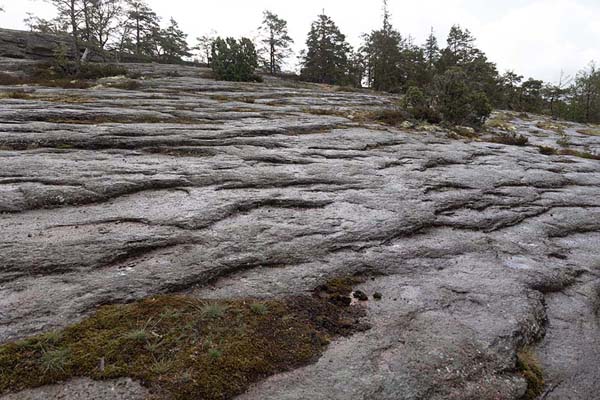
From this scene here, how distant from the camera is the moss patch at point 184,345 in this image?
11.7 ft

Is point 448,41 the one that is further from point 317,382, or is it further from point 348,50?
point 317,382

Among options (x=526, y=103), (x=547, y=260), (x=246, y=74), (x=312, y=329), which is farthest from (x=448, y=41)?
(x=312, y=329)

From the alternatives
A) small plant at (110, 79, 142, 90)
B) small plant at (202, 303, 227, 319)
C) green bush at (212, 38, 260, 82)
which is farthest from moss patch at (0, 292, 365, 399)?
green bush at (212, 38, 260, 82)

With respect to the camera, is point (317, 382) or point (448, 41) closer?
point (317, 382)

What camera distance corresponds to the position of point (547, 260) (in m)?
6.82

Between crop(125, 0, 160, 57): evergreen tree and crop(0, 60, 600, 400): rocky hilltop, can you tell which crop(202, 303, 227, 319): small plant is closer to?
crop(0, 60, 600, 400): rocky hilltop

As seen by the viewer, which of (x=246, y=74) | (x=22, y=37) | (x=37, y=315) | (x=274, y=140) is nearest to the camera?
(x=37, y=315)

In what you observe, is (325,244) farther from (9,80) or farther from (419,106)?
(9,80)

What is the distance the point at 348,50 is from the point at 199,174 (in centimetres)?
5260

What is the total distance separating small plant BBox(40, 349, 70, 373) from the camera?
357cm

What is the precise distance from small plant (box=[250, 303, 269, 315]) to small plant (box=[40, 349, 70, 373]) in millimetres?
2053

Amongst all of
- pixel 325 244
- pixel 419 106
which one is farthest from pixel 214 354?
pixel 419 106

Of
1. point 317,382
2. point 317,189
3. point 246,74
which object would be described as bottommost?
point 317,382

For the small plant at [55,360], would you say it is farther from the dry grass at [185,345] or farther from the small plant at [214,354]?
the small plant at [214,354]
